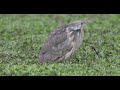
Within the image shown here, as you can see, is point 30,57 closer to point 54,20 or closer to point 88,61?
point 88,61

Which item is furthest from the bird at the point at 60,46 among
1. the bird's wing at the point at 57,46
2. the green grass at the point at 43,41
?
the green grass at the point at 43,41

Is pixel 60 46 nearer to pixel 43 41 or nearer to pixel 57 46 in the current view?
pixel 57 46

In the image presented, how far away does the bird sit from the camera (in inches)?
396

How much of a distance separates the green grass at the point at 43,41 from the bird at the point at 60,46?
0.14 meters

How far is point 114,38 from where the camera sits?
1216 cm

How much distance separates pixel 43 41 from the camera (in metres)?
12.0

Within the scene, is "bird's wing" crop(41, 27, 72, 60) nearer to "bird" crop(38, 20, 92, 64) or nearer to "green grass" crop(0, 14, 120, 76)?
"bird" crop(38, 20, 92, 64)

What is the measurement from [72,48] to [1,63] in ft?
3.99

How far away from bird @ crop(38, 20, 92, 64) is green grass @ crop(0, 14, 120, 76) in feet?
0.46

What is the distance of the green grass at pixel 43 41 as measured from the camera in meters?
9.49

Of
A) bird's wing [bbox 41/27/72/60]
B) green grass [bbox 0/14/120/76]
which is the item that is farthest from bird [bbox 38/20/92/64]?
green grass [bbox 0/14/120/76]

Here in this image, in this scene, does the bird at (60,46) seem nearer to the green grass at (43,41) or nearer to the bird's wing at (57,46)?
the bird's wing at (57,46)
